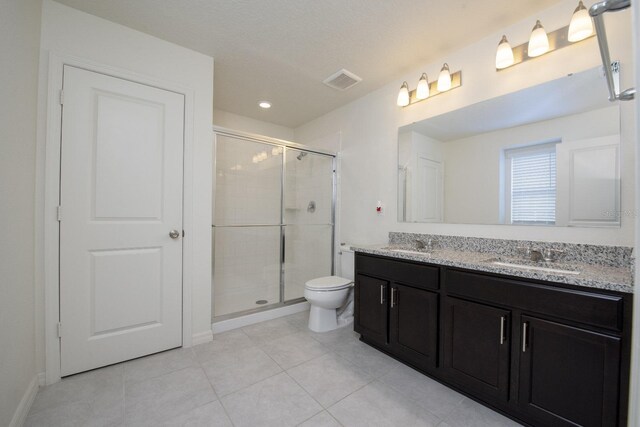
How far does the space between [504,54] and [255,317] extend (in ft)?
9.58

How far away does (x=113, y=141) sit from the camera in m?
1.86

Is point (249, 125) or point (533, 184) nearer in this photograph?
point (533, 184)

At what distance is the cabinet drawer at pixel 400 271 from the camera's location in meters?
1.71

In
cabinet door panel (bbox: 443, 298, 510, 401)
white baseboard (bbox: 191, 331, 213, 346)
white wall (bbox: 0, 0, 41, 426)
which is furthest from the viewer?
white baseboard (bbox: 191, 331, 213, 346)

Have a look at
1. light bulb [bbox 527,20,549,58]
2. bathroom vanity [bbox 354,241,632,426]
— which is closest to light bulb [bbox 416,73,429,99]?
light bulb [bbox 527,20,549,58]

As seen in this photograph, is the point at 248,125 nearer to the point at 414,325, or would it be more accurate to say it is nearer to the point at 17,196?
the point at 17,196

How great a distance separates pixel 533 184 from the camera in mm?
1729

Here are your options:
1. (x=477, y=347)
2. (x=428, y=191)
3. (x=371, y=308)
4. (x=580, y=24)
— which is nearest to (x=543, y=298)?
(x=477, y=347)

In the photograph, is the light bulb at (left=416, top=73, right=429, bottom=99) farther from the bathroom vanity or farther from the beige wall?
the beige wall

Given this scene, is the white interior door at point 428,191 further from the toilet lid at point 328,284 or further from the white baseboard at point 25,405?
the white baseboard at point 25,405

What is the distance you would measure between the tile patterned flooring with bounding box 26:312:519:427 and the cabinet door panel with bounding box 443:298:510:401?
0.14 m

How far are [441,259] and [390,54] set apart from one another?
1671 millimetres

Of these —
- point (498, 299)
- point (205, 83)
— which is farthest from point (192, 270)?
point (498, 299)

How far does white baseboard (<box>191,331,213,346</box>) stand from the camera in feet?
7.06
